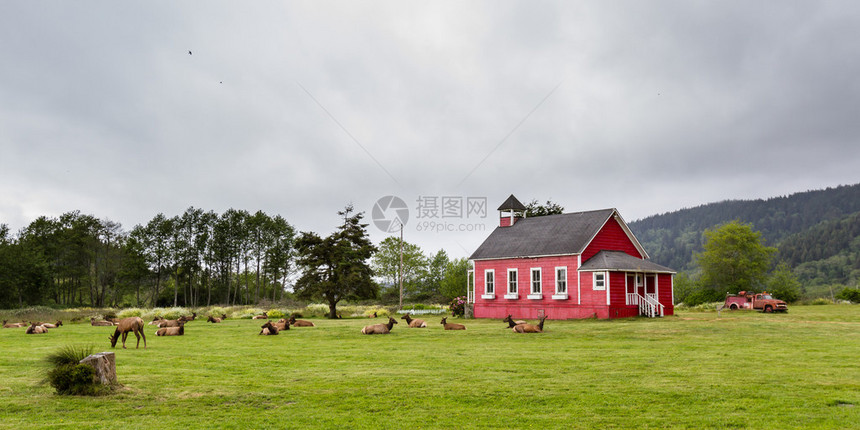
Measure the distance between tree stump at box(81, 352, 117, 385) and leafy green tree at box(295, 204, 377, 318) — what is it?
90.4ft

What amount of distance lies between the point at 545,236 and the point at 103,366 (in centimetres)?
2768

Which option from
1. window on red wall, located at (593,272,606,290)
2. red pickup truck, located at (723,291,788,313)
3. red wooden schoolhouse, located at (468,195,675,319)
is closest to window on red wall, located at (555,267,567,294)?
red wooden schoolhouse, located at (468,195,675,319)

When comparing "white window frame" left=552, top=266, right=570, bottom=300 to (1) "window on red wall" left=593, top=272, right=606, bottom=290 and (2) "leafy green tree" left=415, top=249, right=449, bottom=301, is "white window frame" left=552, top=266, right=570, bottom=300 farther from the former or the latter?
(2) "leafy green tree" left=415, top=249, right=449, bottom=301

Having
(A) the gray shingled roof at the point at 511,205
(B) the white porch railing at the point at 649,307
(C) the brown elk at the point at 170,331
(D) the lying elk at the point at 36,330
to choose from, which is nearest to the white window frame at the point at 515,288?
(A) the gray shingled roof at the point at 511,205

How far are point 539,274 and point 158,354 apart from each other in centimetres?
2260

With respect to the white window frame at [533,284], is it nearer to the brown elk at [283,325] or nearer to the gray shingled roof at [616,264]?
the gray shingled roof at [616,264]

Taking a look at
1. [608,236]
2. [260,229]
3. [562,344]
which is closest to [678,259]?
[260,229]

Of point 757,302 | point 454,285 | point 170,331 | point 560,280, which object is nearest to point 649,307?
point 560,280

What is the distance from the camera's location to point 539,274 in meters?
32.3

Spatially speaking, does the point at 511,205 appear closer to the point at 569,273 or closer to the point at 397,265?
the point at 569,273

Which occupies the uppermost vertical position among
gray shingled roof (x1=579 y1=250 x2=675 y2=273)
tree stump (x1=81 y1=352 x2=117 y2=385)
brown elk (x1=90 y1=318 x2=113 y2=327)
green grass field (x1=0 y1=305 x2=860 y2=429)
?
gray shingled roof (x1=579 y1=250 x2=675 y2=273)

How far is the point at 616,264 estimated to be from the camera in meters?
28.9

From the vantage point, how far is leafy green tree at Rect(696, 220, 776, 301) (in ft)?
173

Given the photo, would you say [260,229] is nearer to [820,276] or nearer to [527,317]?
[527,317]
